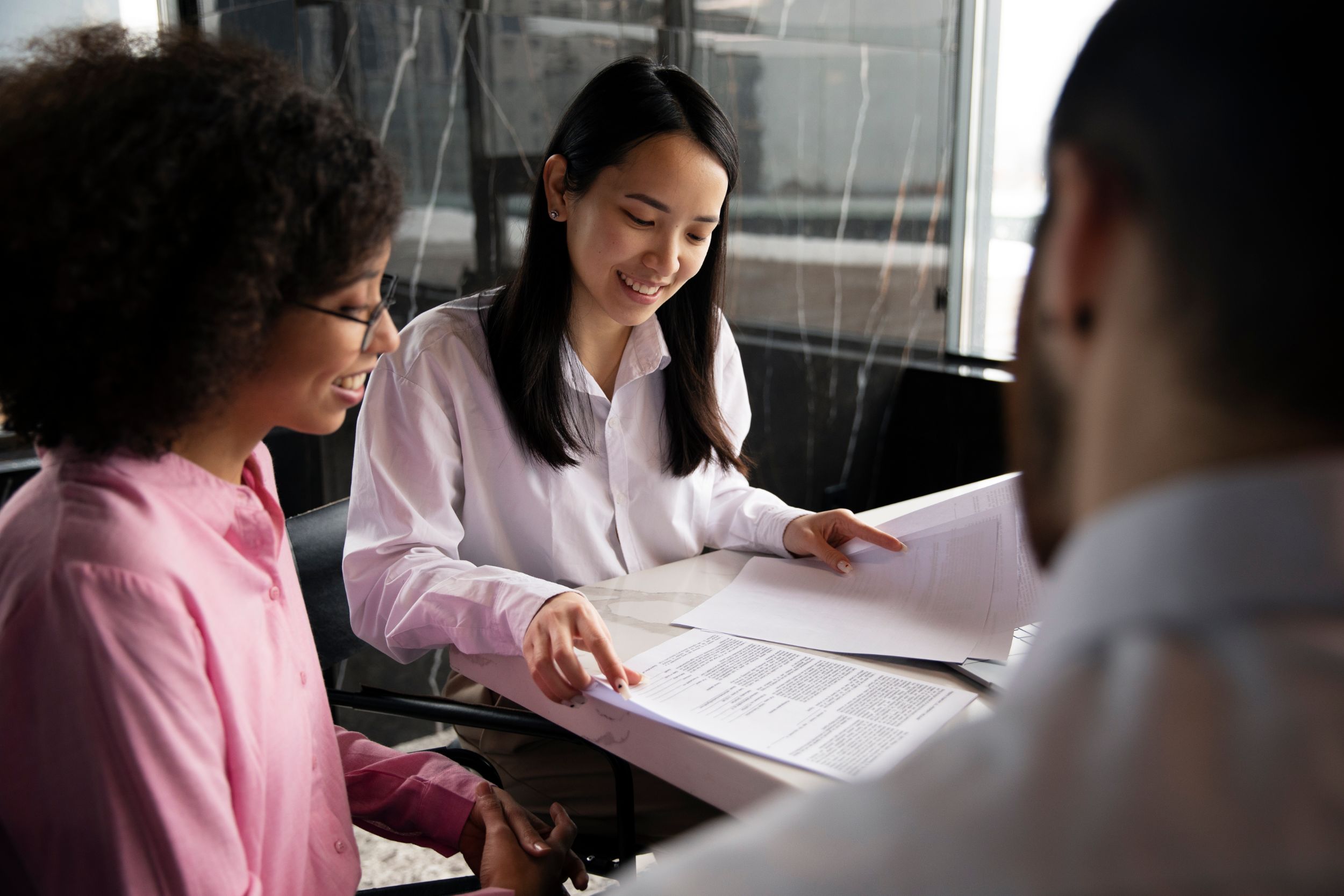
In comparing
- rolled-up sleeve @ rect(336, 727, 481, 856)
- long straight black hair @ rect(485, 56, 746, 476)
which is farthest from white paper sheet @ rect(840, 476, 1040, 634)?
rolled-up sleeve @ rect(336, 727, 481, 856)

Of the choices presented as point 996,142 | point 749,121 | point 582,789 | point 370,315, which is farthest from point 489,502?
point 996,142

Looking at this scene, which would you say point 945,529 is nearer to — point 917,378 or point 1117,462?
point 1117,462

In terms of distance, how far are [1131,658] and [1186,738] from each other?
0.10 feet

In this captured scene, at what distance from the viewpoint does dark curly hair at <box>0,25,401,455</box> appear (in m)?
0.71

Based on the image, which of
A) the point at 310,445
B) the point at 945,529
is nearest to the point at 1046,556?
the point at 945,529

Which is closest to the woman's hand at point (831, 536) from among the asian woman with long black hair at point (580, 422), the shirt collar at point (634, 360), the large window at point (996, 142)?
the asian woman with long black hair at point (580, 422)

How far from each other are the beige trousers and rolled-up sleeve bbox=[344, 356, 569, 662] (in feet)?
0.52

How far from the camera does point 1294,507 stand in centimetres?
33

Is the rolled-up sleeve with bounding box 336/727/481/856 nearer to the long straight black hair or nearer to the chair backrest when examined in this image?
the chair backrest

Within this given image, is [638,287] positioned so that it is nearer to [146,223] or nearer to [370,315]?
[370,315]

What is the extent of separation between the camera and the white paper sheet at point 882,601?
1.18 meters

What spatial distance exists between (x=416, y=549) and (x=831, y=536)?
600mm

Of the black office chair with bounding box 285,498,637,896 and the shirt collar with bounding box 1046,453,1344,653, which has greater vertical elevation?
the shirt collar with bounding box 1046,453,1344,653

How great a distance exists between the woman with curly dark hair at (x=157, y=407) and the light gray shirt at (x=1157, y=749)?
52cm
